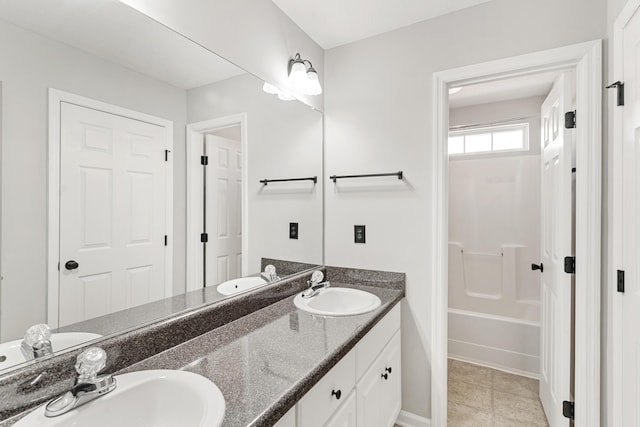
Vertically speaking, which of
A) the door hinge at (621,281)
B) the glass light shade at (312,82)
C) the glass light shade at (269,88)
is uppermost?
the glass light shade at (312,82)

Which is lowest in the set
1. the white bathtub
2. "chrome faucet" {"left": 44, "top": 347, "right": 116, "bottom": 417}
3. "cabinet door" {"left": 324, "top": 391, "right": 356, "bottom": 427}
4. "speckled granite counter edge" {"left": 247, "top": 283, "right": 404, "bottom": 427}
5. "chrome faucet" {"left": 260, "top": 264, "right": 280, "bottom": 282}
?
the white bathtub

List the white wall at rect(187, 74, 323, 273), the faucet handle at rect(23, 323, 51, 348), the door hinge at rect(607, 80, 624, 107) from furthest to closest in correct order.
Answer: the white wall at rect(187, 74, 323, 273)
the door hinge at rect(607, 80, 624, 107)
the faucet handle at rect(23, 323, 51, 348)

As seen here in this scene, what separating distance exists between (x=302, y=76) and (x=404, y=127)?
2.21ft

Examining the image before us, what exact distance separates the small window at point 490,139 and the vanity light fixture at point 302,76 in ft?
6.50

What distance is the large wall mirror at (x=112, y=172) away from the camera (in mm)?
822

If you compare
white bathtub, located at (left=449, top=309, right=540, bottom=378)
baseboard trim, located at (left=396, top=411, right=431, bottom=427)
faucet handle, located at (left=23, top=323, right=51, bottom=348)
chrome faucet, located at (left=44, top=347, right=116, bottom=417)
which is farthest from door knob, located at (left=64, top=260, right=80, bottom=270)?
white bathtub, located at (left=449, top=309, right=540, bottom=378)

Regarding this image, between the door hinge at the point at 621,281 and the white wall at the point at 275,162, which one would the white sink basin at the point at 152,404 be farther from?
the door hinge at the point at 621,281

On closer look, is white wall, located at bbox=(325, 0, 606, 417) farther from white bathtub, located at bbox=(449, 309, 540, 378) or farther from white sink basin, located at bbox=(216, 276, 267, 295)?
white bathtub, located at bbox=(449, 309, 540, 378)

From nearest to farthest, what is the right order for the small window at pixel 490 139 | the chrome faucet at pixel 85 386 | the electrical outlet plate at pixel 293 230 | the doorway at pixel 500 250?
the chrome faucet at pixel 85 386 → the electrical outlet plate at pixel 293 230 → the doorway at pixel 500 250 → the small window at pixel 490 139

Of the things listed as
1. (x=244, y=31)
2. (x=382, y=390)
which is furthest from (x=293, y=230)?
(x=244, y=31)

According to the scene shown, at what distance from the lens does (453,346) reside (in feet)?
9.28

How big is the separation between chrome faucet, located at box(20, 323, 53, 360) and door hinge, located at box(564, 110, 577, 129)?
2.28 m

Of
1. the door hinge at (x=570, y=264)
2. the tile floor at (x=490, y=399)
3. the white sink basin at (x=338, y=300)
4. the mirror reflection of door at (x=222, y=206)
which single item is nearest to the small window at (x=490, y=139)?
the door hinge at (x=570, y=264)

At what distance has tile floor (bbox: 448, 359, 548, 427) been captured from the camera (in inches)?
77.8
